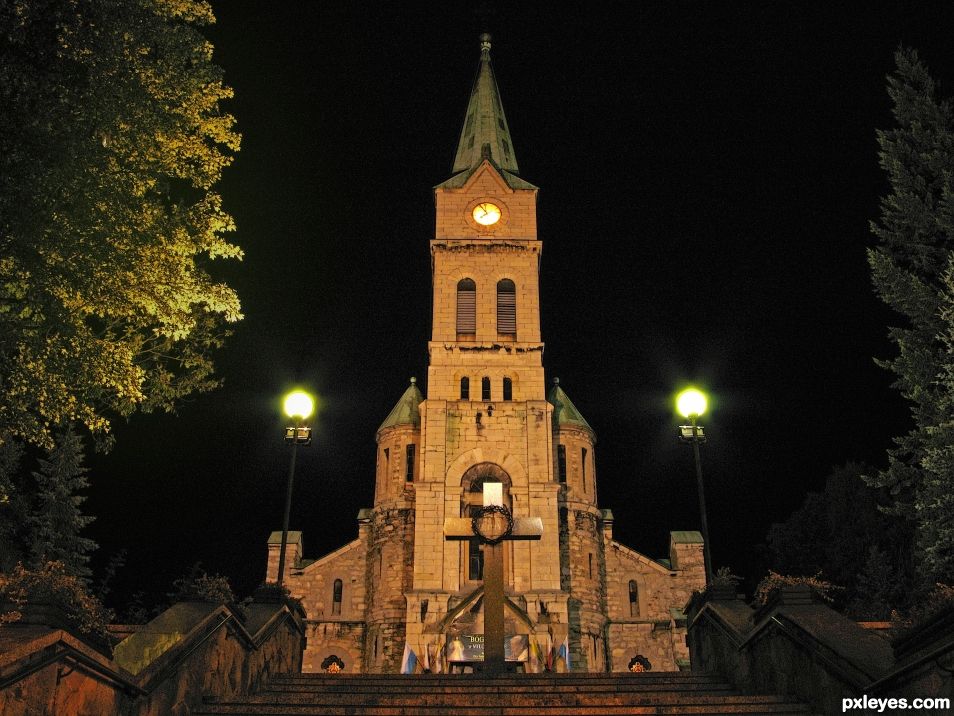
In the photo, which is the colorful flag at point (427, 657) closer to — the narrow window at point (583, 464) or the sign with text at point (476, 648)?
the sign with text at point (476, 648)

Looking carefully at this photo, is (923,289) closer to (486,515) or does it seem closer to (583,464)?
(486,515)

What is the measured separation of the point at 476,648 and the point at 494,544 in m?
14.9

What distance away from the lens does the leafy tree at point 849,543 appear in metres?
41.9

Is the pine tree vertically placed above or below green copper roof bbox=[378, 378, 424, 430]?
below

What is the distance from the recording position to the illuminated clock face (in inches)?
1601

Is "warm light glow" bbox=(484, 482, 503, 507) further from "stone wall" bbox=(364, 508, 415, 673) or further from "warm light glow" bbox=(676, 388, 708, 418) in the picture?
"stone wall" bbox=(364, 508, 415, 673)

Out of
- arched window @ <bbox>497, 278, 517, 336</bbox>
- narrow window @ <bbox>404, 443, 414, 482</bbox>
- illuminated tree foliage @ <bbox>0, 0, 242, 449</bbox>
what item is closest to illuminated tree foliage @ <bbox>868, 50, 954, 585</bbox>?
illuminated tree foliage @ <bbox>0, 0, 242, 449</bbox>

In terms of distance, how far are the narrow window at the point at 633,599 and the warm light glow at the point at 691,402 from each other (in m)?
25.1

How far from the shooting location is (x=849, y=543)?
47.2 metres

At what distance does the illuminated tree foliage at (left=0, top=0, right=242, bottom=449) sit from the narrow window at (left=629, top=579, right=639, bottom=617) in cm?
3060

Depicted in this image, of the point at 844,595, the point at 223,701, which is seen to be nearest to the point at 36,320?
the point at 223,701

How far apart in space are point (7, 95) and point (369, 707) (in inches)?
327

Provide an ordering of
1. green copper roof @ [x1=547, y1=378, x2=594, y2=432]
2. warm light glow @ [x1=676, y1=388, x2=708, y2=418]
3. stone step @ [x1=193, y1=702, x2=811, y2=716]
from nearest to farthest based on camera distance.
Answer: stone step @ [x1=193, y1=702, x2=811, y2=716] → warm light glow @ [x1=676, y1=388, x2=708, y2=418] → green copper roof @ [x1=547, y1=378, x2=594, y2=432]

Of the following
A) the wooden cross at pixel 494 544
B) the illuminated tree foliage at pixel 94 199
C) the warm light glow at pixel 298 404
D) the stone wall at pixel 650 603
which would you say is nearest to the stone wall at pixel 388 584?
the stone wall at pixel 650 603
